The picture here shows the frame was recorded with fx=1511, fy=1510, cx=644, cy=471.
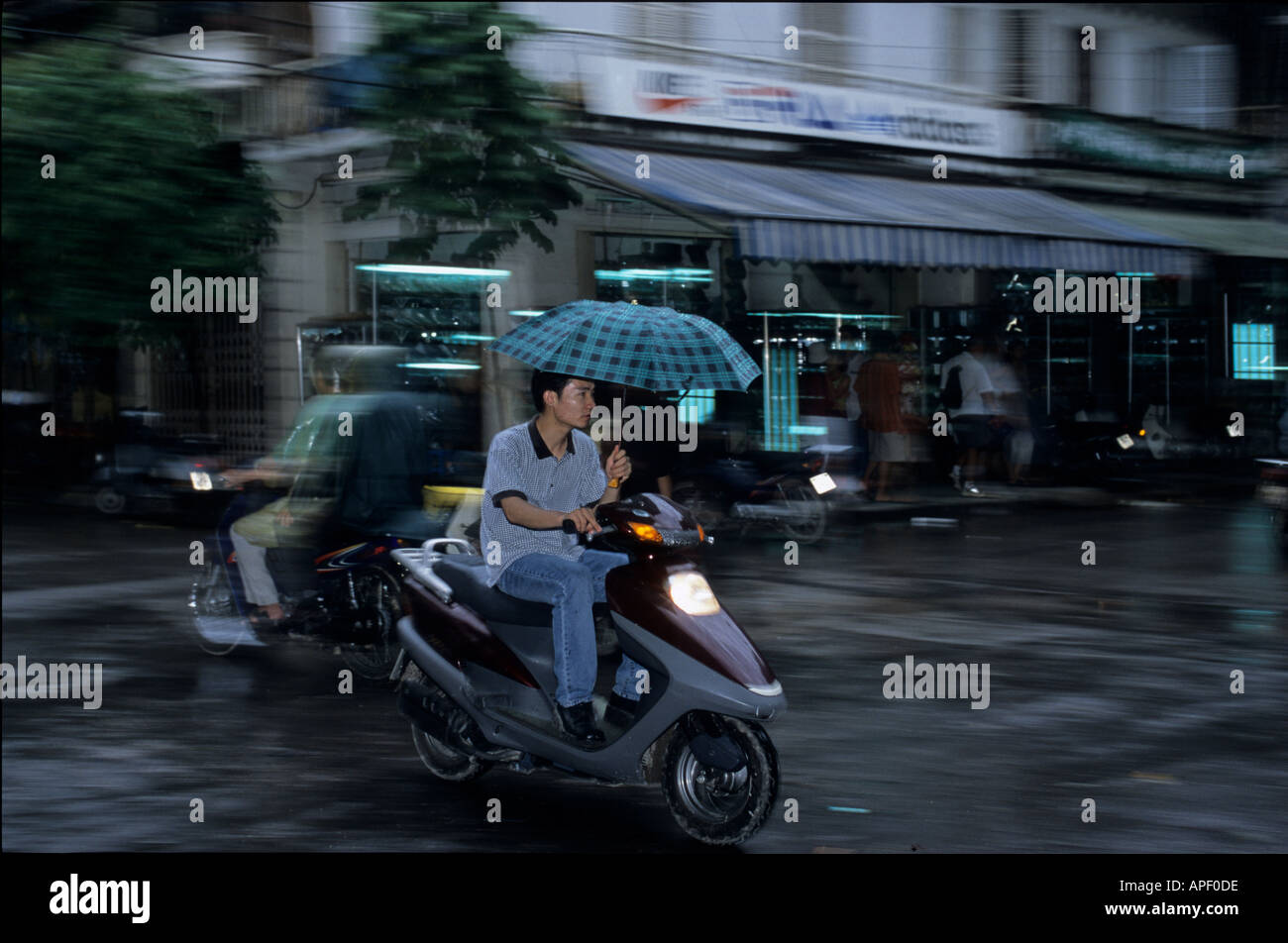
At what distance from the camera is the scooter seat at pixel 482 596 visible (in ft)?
17.7

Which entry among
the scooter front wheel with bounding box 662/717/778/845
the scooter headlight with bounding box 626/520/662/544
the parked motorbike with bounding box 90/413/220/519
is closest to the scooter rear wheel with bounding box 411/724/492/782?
the scooter front wheel with bounding box 662/717/778/845

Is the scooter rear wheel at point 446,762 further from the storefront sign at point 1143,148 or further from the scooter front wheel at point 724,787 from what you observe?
the storefront sign at point 1143,148

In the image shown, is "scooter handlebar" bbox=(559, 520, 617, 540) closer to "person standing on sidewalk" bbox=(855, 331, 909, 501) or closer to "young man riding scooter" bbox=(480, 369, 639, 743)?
"young man riding scooter" bbox=(480, 369, 639, 743)

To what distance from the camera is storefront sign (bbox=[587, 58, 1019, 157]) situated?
55.1 feet

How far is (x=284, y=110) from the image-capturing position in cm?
1745

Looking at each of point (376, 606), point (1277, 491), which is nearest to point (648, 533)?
point (376, 606)

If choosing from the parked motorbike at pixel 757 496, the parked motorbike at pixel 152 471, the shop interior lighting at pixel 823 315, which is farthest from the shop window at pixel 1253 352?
the parked motorbike at pixel 152 471

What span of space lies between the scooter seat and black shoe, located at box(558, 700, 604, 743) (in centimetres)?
32

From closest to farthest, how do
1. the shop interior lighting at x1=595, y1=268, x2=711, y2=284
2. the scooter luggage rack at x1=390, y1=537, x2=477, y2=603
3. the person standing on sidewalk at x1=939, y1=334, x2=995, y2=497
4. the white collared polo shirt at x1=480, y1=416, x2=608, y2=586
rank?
1. the white collared polo shirt at x1=480, y1=416, x2=608, y2=586
2. the scooter luggage rack at x1=390, y1=537, x2=477, y2=603
3. the person standing on sidewalk at x1=939, y1=334, x2=995, y2=497
4. the shop interior lighting at x1=595, y1=268, x2=711, y2=284

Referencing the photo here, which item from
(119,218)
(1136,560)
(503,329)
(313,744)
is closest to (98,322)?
(119,218)

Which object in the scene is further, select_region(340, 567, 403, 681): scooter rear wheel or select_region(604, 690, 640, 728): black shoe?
select_region(340, 567, 403, 681): scooter rear wheel

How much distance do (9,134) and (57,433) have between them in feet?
25.3

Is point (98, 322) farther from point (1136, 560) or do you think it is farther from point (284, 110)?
point (1136, 560)

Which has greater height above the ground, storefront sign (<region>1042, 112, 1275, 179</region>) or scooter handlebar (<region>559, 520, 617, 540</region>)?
storefront sign (<region>1042, 112, 1275, 179</region>)
